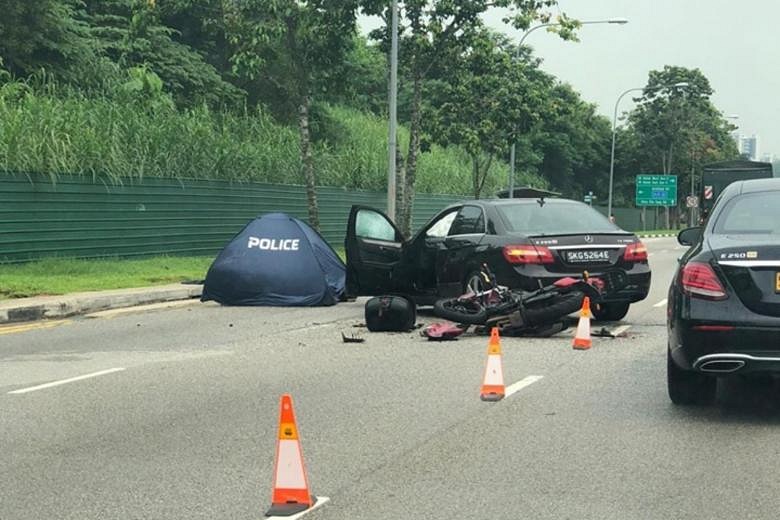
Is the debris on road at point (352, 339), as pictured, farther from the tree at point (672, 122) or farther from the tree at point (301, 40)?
the tree at point (672, 122)

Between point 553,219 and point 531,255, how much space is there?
979mm

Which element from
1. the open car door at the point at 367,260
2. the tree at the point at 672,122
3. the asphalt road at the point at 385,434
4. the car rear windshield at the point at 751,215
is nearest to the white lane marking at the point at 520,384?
the asphalt road at the point at 385,434

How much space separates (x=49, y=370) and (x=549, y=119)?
25552mm

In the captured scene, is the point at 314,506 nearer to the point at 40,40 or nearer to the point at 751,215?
the point at 751,215

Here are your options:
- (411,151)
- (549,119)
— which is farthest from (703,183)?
(411,151)

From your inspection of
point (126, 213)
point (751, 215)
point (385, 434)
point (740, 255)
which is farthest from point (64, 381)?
point (126, 213)

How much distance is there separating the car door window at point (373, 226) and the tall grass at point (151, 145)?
27.0 feet

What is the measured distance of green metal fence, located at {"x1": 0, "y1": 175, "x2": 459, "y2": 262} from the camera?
62.0 ft

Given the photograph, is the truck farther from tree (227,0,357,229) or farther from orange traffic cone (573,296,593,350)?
orange traffic cone (573,296,593,350)

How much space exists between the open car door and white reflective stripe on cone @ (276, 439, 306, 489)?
8.60m

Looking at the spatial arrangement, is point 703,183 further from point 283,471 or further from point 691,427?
point 283,471

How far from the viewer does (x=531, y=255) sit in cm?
1147

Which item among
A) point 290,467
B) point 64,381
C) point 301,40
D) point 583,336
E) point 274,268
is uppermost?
point 301,40

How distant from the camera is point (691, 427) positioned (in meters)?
6.64
